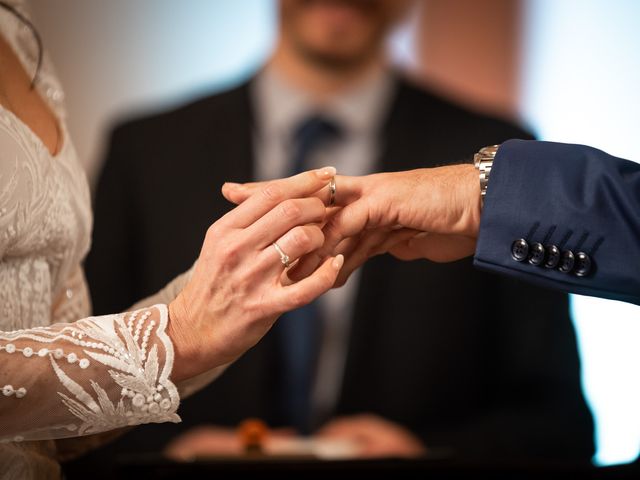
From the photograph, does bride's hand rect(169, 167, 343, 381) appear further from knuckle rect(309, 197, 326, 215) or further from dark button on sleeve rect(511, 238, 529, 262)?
dark button on sleeve rect(511, 238, 529, 262)

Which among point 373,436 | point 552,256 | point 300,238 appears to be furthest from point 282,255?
point 373,436

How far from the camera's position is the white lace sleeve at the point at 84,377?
0.74 metres

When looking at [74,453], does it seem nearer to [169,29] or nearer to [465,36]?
[169,29]

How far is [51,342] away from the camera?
0.76 meters

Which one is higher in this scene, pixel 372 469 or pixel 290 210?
pixel 290 210

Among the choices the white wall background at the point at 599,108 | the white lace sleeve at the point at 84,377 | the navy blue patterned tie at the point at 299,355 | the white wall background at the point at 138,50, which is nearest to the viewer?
the white lace sleeve at the point at 84,377

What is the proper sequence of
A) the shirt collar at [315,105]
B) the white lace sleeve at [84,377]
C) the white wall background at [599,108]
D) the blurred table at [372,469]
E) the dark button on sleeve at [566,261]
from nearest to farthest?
1. the white lace sleeve at [84,377]
2. the dark button on sleeve at [566,261]
3. the blurred table at [372,469]
4. the white wall background at [599,108]
5. the shirt collar at [315,105]

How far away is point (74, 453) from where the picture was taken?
987 millimetres

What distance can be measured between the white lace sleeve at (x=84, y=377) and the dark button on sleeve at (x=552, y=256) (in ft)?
1.18

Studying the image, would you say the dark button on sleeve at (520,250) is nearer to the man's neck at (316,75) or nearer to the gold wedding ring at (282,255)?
the gold wedding ring at (282,255)

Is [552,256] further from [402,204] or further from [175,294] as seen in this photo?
[175,294]

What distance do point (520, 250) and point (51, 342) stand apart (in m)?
0.43

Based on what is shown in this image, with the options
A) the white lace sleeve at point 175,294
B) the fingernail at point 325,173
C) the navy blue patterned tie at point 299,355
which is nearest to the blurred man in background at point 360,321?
the navy blue patterned tie at point 299,355

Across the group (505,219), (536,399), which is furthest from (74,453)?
(536,399)
